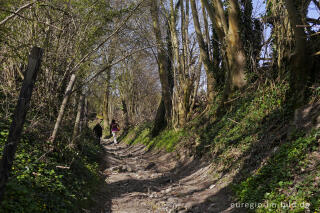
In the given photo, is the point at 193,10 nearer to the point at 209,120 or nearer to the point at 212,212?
the point at 209,120

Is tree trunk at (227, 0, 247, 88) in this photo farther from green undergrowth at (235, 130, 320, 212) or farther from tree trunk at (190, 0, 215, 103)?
green undergrowth at (235, 130, 320, 212)

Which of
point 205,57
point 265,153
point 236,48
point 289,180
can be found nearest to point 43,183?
point 289,180

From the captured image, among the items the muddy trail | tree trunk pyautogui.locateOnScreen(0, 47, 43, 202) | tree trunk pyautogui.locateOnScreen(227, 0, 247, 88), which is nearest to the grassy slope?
the muddy trail

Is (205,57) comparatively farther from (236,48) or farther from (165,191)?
(165,191)

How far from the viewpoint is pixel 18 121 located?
3.30m

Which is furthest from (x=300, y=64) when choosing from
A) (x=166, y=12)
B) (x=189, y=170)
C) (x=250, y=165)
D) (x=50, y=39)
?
(x=166, y=12)

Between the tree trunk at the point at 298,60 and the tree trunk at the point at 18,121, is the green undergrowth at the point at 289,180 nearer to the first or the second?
the tree trunk at the point at 298,60

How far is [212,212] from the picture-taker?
500 cm

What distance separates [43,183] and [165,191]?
10.8 ft

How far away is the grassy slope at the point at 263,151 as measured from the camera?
392 centimetres

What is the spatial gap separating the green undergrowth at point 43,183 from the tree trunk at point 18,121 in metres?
0.41

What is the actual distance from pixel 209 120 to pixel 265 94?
3.34 m

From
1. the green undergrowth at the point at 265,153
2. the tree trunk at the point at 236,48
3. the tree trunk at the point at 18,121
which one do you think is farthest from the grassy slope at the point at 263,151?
the tree trunk at the point at 18,121

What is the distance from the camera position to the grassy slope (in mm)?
3920
